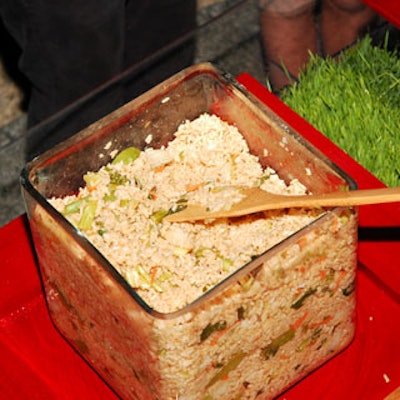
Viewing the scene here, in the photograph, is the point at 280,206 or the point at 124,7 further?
the point at 124,7

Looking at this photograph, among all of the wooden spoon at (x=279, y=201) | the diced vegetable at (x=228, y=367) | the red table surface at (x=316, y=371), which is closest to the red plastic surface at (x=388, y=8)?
the red table surface at (x=316, y=371)

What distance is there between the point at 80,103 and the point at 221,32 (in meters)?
0.22

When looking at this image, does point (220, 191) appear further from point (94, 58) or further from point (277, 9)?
point (94, 58)

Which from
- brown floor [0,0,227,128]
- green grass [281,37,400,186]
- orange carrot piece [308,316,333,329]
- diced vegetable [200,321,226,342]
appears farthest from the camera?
brown floor [0,0,227,128]

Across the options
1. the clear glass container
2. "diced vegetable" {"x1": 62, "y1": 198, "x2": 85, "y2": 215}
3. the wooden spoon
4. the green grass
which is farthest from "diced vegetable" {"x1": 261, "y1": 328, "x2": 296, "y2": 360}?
the green grass

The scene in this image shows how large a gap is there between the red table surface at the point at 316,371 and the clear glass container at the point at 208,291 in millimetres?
27

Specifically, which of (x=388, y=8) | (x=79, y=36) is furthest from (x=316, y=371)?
(x=79, y=36)

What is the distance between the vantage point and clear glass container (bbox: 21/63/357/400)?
1.06m

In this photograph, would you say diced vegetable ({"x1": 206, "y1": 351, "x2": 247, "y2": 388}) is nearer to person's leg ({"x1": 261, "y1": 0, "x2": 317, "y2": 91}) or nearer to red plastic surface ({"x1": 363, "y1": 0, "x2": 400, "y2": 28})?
person's leg ({"x1": 261, "y1": 0, "x2": 317, "y2": 91})

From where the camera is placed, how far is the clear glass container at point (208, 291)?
3.47 feet

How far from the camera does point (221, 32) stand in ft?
4.88

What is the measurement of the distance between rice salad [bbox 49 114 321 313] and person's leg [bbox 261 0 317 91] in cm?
29

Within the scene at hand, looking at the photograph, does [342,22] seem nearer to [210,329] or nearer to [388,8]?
[388,8]

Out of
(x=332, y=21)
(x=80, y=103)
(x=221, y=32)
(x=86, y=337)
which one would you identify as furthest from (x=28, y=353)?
(x=332, y=21)
